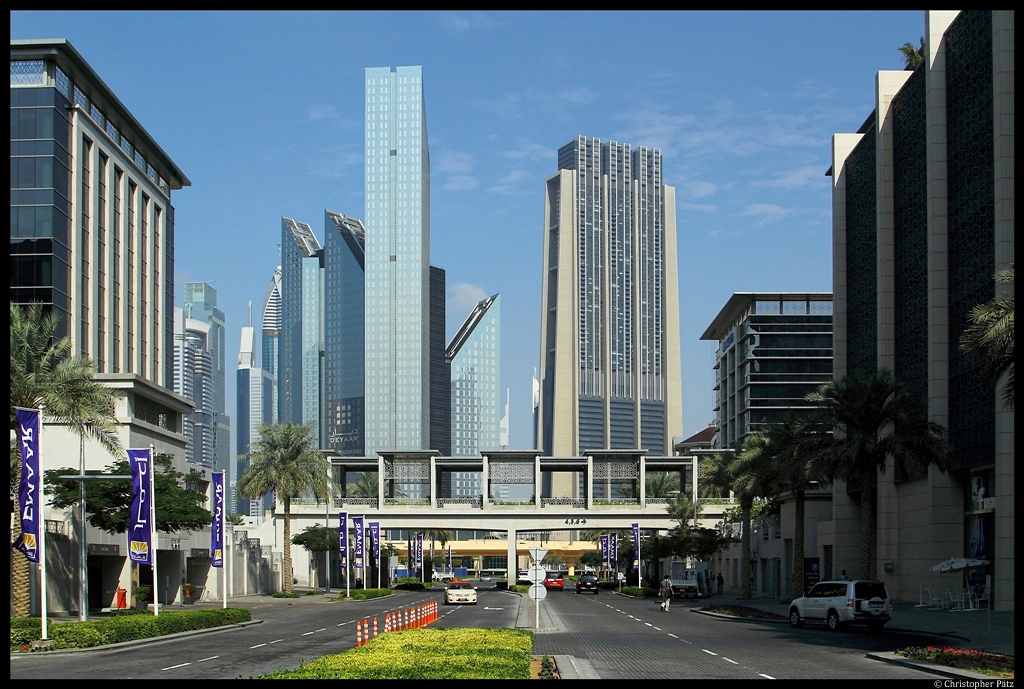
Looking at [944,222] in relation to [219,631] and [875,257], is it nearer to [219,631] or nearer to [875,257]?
[875,257]

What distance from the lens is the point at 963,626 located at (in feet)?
136

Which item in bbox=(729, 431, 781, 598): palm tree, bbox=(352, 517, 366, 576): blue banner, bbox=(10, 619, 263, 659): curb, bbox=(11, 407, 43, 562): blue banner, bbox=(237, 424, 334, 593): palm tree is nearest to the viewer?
bbox=(10, 619, 263, 659): curb

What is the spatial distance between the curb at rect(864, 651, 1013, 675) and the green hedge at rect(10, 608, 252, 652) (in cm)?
2272

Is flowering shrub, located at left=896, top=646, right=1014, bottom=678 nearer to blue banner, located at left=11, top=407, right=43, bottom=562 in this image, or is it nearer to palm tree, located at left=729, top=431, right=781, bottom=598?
blue banner, located at left=11, top=407, right=43, bottom=562

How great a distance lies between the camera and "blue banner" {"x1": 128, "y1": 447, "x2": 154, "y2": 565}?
41844 mm

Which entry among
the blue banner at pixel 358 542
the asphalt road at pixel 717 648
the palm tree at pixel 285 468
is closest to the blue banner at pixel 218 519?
the asphalt road at pixel 717 648

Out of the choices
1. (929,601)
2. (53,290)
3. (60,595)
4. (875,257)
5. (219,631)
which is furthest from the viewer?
(53,290)

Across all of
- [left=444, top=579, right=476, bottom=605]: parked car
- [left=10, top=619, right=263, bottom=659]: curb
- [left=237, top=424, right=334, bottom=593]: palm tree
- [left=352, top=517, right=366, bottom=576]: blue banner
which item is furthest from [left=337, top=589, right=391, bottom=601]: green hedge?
[left=10, top=619, right=263, bottom=659]: curb

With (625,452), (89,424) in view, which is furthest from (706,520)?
(89,424)

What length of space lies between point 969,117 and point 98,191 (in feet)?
223

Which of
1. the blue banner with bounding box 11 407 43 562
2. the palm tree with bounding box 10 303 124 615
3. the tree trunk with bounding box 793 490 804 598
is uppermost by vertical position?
the palm tree with bounding box 10 303 124 615

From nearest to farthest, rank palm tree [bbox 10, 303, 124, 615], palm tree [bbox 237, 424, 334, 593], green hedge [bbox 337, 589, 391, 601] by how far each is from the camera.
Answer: palm tree [bbox 10, 303, 124, 615] → palm tree [bbox 237, 424, 334, 593] → green hedge [bbox 337, 589, 391, 601]

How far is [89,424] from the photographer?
138 feet

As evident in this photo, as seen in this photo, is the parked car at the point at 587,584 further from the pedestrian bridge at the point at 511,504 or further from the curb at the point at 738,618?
Answer: the curb at the point at 738,618
